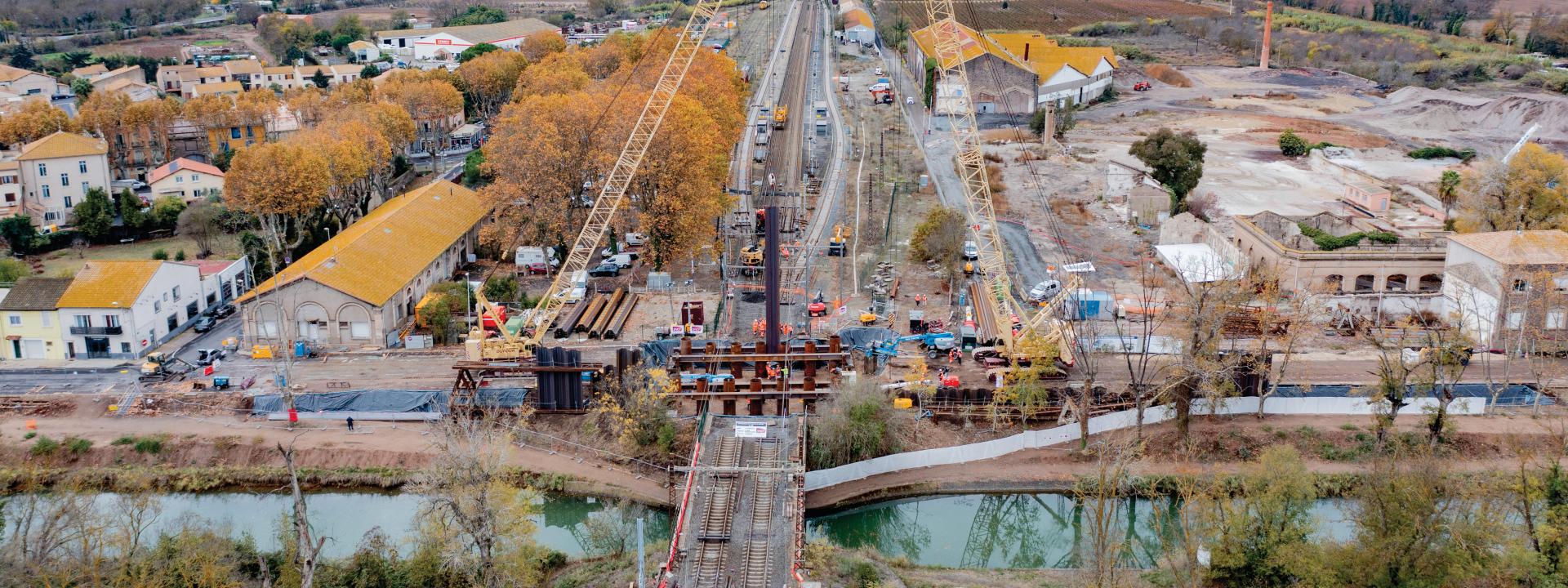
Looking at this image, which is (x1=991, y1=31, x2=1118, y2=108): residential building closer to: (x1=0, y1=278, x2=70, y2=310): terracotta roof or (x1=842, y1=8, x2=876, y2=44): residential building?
(x1=842, y1=8, x2=876, y2=44): residential building

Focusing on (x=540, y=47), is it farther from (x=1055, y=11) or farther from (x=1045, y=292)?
(x=1055, y=11)

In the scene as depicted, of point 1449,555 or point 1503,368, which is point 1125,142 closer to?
point 1503,368

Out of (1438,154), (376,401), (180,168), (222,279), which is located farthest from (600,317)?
(1438,154)

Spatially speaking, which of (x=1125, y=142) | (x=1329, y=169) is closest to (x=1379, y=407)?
(x=1329, y=169)

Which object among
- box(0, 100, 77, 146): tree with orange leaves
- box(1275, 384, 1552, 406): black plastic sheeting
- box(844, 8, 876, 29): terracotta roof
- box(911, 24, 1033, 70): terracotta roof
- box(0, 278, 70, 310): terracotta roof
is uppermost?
box(844, 8, 876, 29): terracotta roof

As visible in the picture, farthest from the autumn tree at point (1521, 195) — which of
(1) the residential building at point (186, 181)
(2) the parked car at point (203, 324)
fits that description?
(1) the residential building at point (186, 181)

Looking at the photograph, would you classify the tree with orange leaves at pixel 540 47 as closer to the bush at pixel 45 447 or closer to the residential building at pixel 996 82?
the residential building at pixel 996 82

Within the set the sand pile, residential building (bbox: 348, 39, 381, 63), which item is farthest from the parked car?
the sand pile
